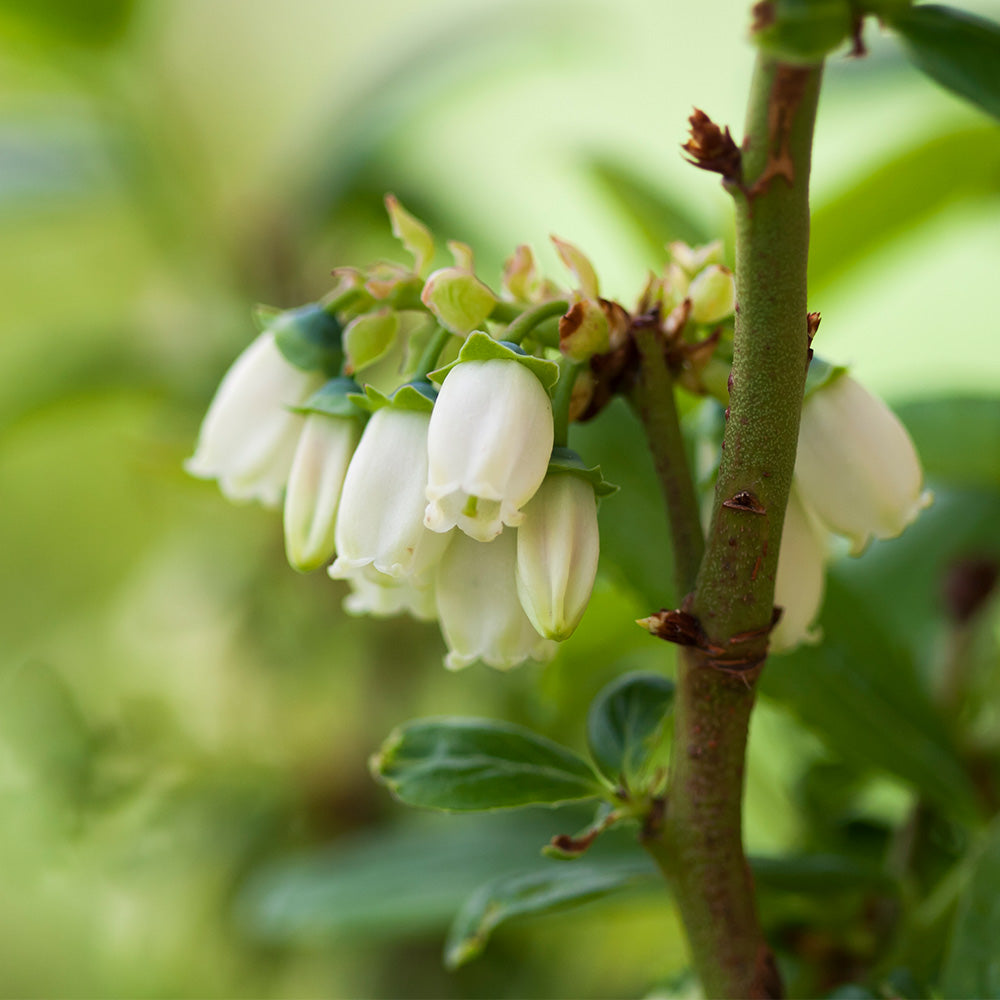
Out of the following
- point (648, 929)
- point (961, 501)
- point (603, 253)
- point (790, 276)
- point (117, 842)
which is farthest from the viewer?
point (603, 253)

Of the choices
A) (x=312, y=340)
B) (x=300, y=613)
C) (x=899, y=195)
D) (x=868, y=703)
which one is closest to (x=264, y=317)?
(x=312, y=340)

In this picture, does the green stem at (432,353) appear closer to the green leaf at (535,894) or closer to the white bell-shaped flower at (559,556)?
the white bell-shaped flower at (559,556)

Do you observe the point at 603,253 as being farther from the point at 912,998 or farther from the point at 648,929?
the point at 912,998

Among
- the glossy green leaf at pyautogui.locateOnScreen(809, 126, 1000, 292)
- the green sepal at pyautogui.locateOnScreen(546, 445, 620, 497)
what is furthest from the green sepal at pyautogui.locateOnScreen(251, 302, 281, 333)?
the glossy green leaf at pyautogui.locateOnScreen(809, 126, 1000, 292)

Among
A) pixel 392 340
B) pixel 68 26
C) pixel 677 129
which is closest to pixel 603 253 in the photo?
pixel 677 129

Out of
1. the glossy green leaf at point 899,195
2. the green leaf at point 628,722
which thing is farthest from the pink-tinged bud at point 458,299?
the glossy green leaf at point 899,195

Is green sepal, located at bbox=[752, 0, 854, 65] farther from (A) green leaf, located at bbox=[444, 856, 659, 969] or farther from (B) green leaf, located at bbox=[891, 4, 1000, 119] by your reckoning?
(A) green leaf, located at bbox=[444, 856, 659, 969]

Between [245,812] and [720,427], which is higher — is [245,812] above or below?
below
